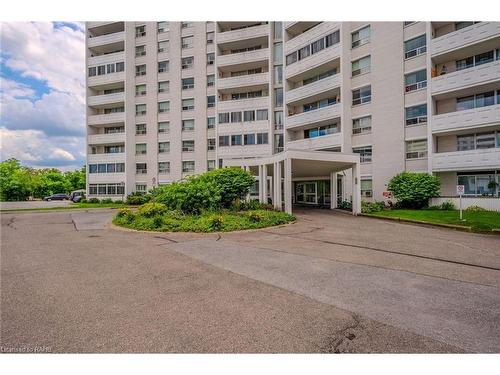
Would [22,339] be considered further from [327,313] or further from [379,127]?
[379,127]

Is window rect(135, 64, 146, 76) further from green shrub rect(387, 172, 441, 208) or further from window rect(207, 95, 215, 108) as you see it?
green shrub rect(387, 172, 441, 208)

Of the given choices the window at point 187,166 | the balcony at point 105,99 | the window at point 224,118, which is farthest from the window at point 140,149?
the window at point 224,118

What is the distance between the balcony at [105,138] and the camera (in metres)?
39.3

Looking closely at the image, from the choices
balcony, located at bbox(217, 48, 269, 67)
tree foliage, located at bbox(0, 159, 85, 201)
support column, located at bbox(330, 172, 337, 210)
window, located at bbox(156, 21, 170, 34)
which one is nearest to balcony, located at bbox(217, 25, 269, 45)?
balcony, located at bbox(217, 48, 269, 67)

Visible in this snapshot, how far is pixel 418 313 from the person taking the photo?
14.2 feet

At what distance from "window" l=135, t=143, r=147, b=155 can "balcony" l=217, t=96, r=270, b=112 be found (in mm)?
12873

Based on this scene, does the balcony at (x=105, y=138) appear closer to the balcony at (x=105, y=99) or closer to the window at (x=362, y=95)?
the balcony at (x=105, y=99)

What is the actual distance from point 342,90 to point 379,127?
16.8 feet

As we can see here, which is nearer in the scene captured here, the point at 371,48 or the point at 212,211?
the point at 212,211

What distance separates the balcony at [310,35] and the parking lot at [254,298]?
1005 inches

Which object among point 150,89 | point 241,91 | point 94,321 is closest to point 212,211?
point 94,321

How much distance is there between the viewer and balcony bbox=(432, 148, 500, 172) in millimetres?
19125

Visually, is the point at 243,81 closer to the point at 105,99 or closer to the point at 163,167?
the point at 163,167

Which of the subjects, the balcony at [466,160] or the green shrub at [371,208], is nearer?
the balcony at [466,160]
